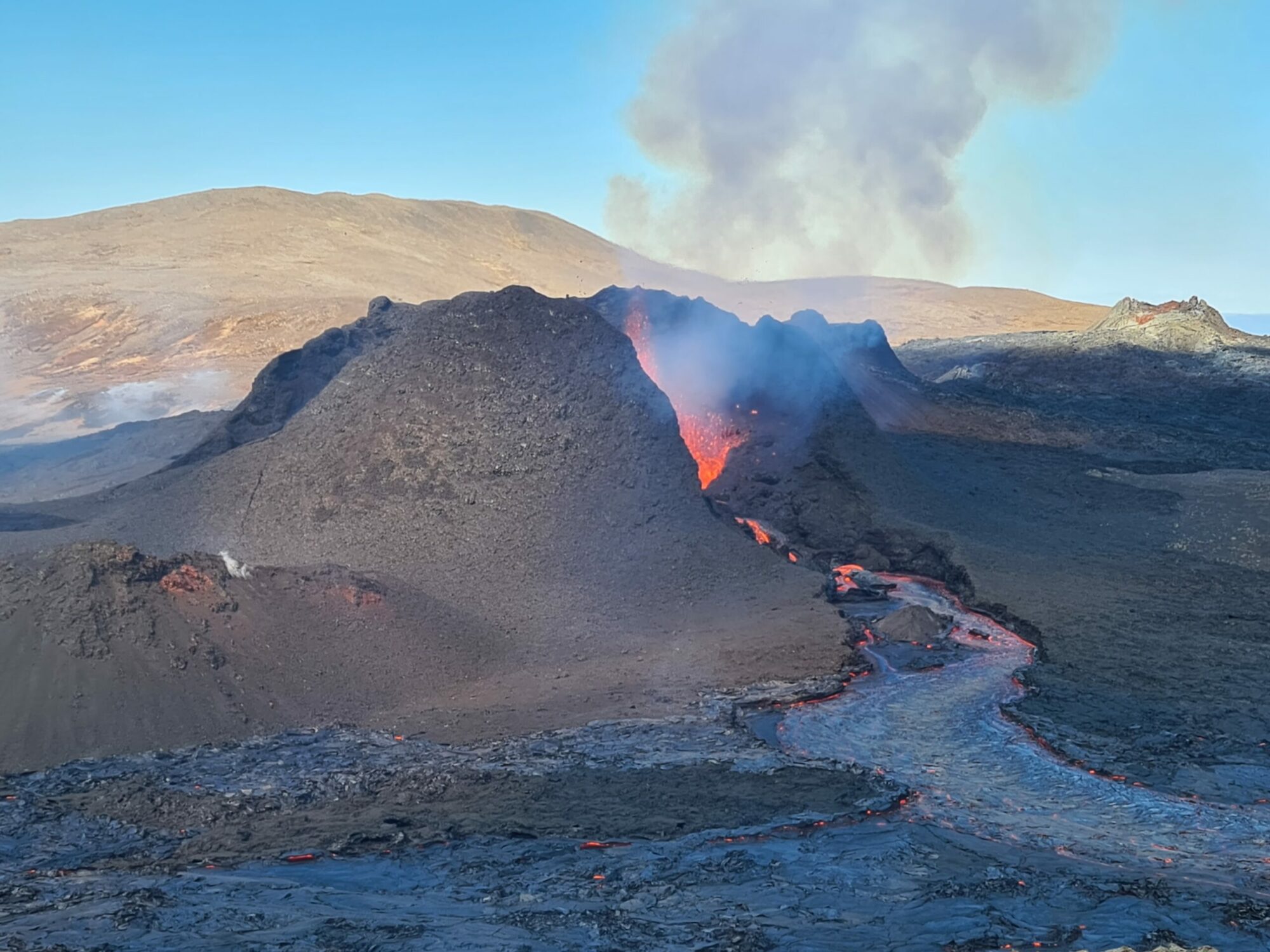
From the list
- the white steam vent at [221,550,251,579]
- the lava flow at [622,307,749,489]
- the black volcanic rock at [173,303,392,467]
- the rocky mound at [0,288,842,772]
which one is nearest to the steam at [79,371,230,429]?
the black volcanic rock at [173,303,392,467]

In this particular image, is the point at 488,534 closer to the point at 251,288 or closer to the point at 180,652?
the point at 180,652

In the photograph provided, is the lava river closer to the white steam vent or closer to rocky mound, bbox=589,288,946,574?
the white steam vent

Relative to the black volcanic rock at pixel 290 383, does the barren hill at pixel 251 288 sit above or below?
above

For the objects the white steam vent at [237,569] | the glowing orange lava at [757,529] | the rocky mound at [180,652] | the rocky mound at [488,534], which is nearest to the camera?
the rocky mound at [180,652]

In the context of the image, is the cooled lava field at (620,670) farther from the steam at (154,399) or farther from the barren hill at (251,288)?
the barren hill at (251,288)

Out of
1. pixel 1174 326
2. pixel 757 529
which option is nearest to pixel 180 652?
pixel 757 529

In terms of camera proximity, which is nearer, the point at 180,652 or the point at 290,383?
the point at 180,652

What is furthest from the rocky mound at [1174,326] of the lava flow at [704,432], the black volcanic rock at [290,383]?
the black volcanic rock at [290,383]
